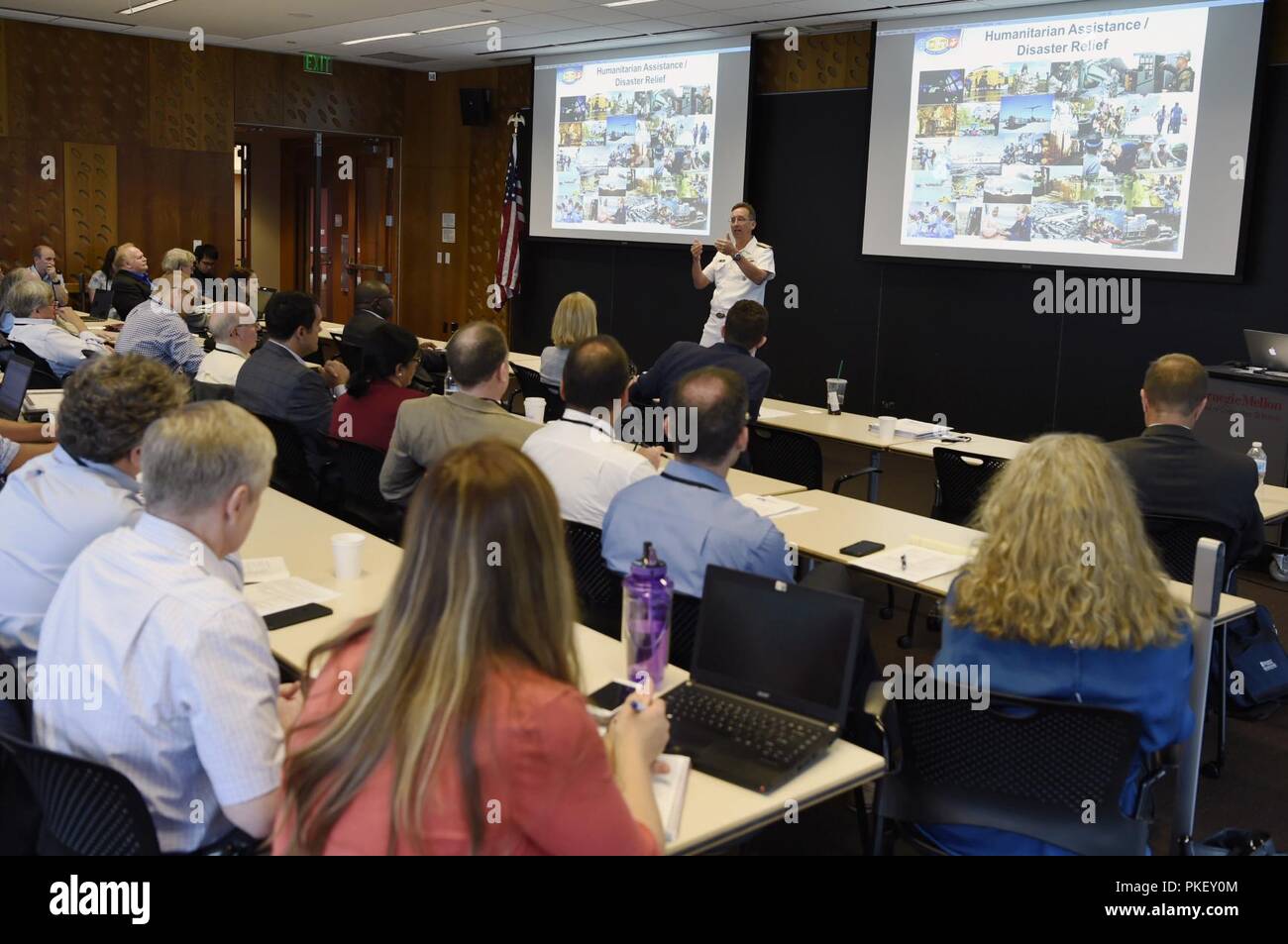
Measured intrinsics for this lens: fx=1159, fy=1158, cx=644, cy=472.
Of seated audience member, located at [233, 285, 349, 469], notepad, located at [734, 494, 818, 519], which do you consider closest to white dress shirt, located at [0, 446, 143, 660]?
notepad, located at [734, 494, 818, 519]

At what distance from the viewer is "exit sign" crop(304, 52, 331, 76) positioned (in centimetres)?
1283

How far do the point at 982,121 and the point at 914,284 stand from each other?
4.54ft

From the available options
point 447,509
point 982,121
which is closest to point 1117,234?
point 982,121

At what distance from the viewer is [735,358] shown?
5559 millimetres

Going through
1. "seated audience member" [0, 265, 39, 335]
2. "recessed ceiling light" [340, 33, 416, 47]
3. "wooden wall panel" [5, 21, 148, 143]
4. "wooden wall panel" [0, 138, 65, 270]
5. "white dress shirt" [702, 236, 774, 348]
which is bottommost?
"seated audience member" [0, 265, 39, 335]

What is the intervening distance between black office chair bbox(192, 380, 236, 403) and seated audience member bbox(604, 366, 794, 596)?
3.10 m

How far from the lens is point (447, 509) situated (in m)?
1.55

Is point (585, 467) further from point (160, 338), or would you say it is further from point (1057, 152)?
point (1057, 152)

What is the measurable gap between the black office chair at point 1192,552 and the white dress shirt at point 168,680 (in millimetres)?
2835

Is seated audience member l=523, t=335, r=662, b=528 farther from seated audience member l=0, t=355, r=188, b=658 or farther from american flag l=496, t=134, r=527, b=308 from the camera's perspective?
american flag l=496, t=134, r=527, b=308

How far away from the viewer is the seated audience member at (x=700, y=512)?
112 inches

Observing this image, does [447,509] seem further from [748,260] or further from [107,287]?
[107,287]

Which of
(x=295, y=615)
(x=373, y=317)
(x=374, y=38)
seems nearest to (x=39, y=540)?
(x=295, y=615)

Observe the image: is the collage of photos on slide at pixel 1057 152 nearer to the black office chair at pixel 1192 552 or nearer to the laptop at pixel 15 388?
the black office chair at pixel 1192 552
